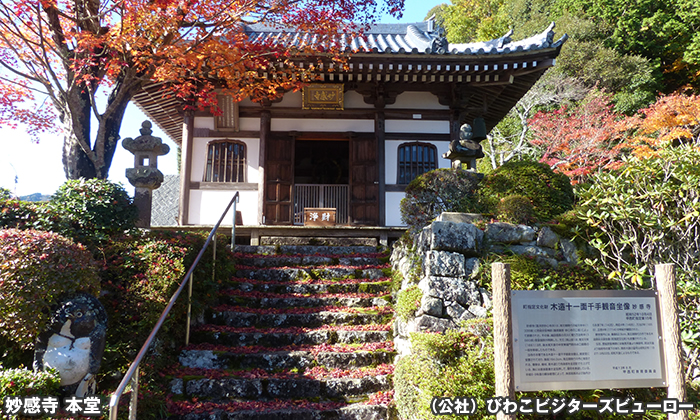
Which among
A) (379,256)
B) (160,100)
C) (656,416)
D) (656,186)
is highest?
(160,100)

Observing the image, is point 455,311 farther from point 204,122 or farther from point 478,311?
point 204,122

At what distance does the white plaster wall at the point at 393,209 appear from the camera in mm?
10398

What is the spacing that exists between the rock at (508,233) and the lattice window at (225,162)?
21.9ft

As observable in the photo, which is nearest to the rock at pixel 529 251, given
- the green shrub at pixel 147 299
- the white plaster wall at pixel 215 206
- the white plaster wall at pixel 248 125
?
the green shrub at pixel 147 299

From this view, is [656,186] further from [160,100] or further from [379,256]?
[160,100]

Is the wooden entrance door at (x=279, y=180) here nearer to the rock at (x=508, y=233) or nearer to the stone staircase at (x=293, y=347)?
the stone staircase at (x=293, y=347)

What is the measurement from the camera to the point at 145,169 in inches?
276

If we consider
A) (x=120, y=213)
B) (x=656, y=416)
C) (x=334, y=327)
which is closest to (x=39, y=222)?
(x=120, y=213)

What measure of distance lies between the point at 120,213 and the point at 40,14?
116 inches

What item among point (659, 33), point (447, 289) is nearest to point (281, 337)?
point (447, 289)

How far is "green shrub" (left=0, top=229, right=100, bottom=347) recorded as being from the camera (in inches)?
156

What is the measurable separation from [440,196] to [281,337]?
312 centimetres

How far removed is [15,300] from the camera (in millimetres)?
3973

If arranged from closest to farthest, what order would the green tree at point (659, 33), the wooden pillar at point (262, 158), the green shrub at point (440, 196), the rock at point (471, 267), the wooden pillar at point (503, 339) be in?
the wooden pillar at point (503, 339), the rock at point (471, 267), the green shrub at point (440, 196), the wooden pillar at point (262, 158), the green tree at point (659, 33)
